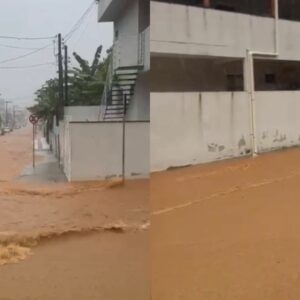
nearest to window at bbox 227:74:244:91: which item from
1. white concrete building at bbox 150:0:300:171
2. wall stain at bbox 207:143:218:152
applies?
white concrete building at bbox 150:0:300:171

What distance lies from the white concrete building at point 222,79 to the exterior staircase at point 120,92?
31mm

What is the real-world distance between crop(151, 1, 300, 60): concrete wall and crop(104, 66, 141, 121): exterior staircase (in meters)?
0.05

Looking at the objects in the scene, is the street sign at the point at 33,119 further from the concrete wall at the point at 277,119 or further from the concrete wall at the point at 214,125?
the concrete wall at the point at 277,119

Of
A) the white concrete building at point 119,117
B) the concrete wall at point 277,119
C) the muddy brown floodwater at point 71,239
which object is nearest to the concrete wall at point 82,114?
the white concrete building at point 119,117

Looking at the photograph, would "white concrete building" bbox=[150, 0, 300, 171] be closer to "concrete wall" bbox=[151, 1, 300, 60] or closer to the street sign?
"concrete wall" bbox=[151, 1, 300, 60]

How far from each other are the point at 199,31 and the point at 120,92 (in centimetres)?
15

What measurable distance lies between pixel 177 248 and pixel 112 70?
1.26ft

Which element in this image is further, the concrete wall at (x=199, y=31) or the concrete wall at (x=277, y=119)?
the concrete wall at (x=277, y=119)

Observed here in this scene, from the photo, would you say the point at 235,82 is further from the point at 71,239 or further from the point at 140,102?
the point at 71,239

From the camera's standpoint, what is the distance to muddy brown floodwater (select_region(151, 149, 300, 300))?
81 centimetres

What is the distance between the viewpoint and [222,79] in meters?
0.80

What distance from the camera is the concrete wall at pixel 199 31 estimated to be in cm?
64

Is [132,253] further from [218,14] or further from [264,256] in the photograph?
[264,256]

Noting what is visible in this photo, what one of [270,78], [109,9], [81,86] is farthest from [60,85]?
[270,78]
